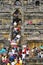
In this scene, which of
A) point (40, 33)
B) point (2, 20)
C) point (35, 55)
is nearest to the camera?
point (35, 55)

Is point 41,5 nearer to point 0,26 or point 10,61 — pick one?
point 0,26

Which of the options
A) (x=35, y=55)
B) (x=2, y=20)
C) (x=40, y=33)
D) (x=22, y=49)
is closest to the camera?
(x=35, y=55)

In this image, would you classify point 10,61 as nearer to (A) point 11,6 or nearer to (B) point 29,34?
(B) point 29,34

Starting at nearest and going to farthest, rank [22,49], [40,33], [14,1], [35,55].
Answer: [35,55]
[22,49]
[40,33]
[14,1]

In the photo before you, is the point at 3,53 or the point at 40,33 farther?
the point at 40,33

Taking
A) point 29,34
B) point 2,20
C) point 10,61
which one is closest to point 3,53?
point 10,61

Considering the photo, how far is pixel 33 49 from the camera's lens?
151ft

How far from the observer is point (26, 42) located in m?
48.8

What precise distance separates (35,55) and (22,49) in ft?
10.4

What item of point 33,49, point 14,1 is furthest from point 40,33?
point 14,1

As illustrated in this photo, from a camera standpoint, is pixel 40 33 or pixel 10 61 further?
pixel 40 33

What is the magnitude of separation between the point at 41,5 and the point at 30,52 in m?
13.2

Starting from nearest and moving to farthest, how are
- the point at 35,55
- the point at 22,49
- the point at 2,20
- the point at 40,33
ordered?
the point at 35,55 < the point at 22,49 < the point at 40,33 < the point at 2,20

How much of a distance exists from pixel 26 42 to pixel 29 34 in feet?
5.45
